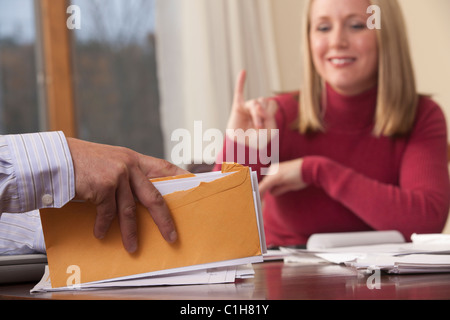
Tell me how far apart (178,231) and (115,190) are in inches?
3.0

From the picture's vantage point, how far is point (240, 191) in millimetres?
582

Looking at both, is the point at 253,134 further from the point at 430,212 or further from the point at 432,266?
the point at 432,266

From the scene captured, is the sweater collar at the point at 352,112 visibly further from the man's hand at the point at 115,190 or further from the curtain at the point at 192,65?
the man's hand at the point at 115,190

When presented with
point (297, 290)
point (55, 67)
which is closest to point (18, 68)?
point (55, 67)

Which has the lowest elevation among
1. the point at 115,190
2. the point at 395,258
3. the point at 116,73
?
the point at 395,258

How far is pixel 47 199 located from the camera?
569mm

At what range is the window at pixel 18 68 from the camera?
2.65 m

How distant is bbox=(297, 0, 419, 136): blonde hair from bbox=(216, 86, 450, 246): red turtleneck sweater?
4 centimetres

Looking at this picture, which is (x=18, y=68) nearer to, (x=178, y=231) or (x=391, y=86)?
(x=391, y=86)

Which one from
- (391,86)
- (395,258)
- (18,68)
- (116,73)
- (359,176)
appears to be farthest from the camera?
(116,73)
